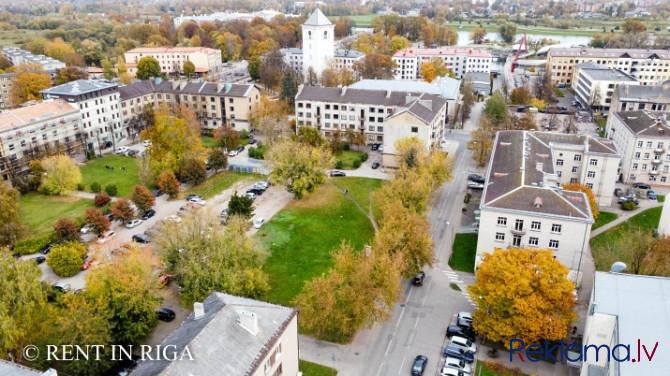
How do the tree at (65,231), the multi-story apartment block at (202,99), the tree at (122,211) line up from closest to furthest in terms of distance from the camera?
the tree at (65,231) < the tree at (122,211) < the multi-story apartment block at (202,99)

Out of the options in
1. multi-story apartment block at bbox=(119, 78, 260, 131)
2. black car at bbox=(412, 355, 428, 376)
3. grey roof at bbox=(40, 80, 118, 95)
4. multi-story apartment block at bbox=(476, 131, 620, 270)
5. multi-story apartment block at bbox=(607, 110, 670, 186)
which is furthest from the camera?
multi-story apartment block at bbox=(119, 78, 260, 131)

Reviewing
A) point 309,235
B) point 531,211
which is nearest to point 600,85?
point 531,211

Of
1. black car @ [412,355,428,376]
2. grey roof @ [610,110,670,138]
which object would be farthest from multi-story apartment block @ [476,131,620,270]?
grey roof @ [610,110,670,138]

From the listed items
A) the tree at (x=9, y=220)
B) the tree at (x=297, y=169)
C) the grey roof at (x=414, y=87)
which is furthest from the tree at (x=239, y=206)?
the grey roof at (x=414, y=87)

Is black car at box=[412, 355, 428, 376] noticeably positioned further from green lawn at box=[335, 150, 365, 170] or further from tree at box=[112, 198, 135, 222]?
green lawn at box=[335, 150, 365, 170]

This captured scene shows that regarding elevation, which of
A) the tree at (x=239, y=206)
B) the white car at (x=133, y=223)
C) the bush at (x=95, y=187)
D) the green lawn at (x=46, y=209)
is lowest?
the green lawn at (x=46, y=209)

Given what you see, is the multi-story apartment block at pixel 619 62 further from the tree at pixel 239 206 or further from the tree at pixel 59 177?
the tree at pixel 59 177
